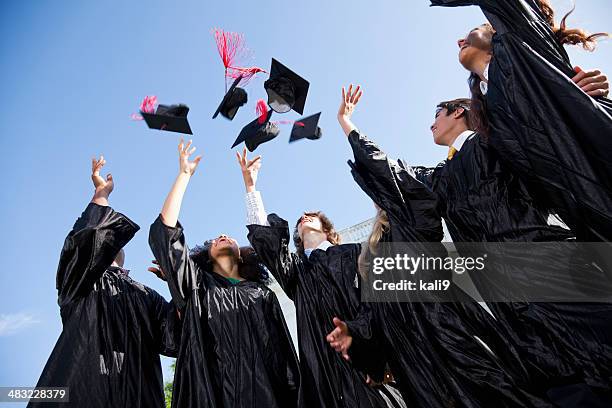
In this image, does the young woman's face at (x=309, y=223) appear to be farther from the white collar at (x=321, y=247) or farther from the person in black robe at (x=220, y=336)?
the person in black robe at (x=220, y=336)

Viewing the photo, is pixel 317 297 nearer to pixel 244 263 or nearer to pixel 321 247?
pixel 321 247

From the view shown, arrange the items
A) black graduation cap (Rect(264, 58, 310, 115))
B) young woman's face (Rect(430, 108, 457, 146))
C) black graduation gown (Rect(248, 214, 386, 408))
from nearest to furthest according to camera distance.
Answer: black graduation gown (Rect(248, 214, 386, 408)), young woman's face (Rect(430, 108, 457, 146)), black graduation cap (Rect(264, 58, 310, 115))

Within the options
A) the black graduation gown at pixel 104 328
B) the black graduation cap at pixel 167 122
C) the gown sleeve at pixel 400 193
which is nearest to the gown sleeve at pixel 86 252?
the black graduation gown at pixel 104 328

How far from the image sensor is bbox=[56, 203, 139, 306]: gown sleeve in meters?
3.42

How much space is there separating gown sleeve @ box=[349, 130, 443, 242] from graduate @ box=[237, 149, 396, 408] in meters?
0.69

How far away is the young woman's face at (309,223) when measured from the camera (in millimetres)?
4113

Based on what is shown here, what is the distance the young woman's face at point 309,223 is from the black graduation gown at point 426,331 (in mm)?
1035

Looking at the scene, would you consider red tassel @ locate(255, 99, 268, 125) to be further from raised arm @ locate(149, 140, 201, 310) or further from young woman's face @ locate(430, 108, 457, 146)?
young woman's face @ locate(430, 108, 457, 146)

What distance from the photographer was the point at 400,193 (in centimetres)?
291

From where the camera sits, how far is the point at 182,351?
3.38 m

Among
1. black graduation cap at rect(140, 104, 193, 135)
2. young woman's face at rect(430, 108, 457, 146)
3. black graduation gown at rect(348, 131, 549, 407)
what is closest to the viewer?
black graduation gown at rect(348, 131, 549, 407)

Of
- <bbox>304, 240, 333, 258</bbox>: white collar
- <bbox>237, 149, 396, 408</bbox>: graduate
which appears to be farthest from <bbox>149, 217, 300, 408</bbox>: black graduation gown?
<bbox>304, 240, 333, 258</bbox>: white collar

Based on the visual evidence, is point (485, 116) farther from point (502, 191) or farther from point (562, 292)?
point (562, 292)

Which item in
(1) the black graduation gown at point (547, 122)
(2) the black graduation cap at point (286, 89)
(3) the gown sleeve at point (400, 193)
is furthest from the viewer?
(2) the black graduation cap at point (286, 89)
